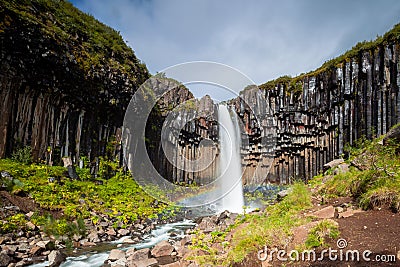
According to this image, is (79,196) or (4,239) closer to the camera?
(4,239)

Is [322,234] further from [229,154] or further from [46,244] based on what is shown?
[229,154]

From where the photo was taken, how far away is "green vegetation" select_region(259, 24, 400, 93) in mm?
16094

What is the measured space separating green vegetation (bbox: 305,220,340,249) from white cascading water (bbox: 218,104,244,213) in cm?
1684

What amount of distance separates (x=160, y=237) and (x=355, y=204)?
747 cm

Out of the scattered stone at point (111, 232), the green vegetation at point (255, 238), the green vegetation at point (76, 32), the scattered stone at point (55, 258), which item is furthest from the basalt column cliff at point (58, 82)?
the green vegetation at point (255, 238)

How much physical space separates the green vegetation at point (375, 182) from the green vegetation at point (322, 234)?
136 centimetres

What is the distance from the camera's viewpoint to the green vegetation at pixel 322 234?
4675 mm

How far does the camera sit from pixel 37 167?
41.0 feet

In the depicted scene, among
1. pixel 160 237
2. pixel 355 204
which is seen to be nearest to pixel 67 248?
pixel 160 237

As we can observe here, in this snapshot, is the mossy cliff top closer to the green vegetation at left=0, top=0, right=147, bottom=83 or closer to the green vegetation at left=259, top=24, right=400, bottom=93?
the green vegetation at left=0, top=0, right=147, bottom=83

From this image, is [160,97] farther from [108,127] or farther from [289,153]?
[289,153]

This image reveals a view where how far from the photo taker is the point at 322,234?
4809 mm

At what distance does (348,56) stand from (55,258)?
20796 millimetres

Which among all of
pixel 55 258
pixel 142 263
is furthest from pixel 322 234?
pixel 55 258
